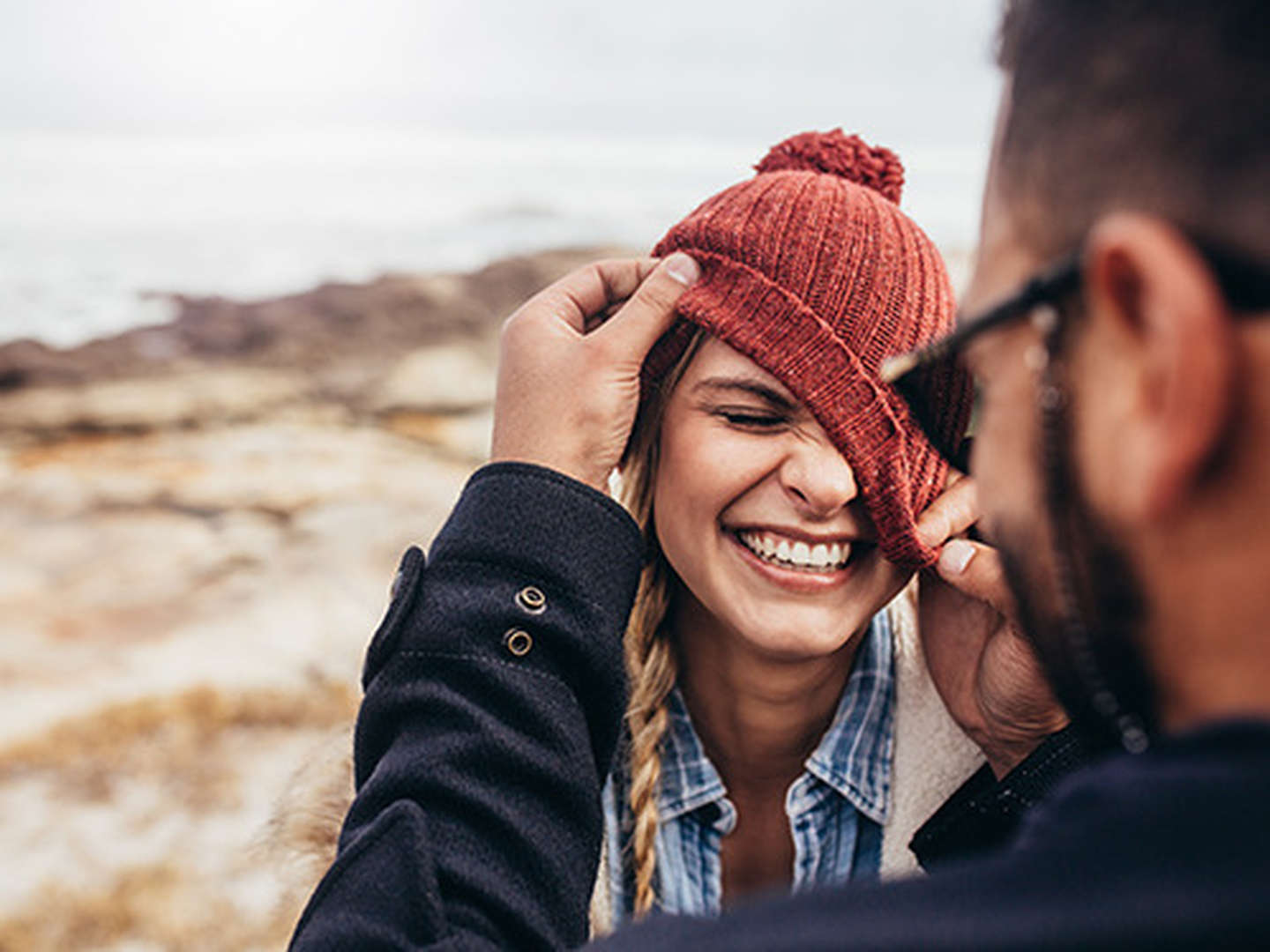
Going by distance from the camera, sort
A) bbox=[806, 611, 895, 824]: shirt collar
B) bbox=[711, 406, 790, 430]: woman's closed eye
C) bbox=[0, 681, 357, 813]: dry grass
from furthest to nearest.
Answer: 1. bbox=[0, 681, 357, 813]: dry grass
2. bbox=[806, 611, 895, 824]: shirt collar
3. bbox=[711, 406, 790, 430]: woman's closed eye

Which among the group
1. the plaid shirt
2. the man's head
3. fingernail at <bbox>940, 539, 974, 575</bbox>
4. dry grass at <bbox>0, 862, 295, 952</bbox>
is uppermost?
the man's head

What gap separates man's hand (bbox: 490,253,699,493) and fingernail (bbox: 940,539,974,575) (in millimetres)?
709

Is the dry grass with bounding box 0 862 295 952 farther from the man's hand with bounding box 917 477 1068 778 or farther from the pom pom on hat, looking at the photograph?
the pom pom on hat

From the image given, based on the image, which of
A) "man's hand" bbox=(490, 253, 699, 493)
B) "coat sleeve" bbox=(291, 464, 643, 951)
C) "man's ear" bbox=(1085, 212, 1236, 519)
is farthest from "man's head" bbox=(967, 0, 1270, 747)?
"man's hand" bbox=(490, 253, 699, 493)

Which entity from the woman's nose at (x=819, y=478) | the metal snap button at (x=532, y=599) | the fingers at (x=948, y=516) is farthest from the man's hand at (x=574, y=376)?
the fingers at (x=948, y=516)

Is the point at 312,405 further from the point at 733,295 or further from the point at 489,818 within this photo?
the point at 489,818

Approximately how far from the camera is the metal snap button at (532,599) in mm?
1726

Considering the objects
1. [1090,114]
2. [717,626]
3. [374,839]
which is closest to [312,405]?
[717,626]

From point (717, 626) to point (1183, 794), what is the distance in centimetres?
197

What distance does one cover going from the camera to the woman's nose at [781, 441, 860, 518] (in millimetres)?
2262

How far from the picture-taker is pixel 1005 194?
1.14 m

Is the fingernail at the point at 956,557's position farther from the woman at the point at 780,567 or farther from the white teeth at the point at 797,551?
the white teeth at the point at 797,551

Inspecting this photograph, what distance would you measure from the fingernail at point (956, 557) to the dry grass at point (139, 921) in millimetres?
3059

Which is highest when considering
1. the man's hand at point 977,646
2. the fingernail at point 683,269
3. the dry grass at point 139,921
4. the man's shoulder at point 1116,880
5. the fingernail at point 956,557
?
the fingernail at point 683,269
